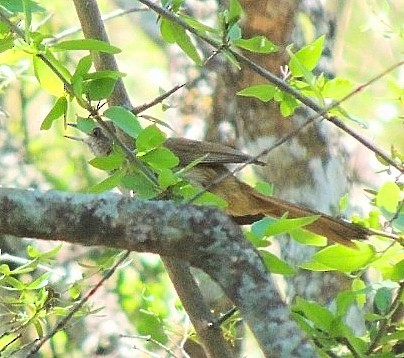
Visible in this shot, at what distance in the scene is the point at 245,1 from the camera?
287 cm

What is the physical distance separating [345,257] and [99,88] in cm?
48

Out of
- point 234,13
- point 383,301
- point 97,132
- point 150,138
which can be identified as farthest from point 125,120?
point 383,301

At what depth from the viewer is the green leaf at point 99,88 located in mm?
1329

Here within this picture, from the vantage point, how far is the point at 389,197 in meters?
1.47

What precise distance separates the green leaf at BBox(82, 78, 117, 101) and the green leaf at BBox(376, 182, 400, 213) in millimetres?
503

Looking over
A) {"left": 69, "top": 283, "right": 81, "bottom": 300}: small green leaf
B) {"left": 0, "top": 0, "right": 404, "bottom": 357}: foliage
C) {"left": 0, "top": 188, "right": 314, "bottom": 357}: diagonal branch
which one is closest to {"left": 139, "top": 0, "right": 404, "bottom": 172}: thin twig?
{"left": 0, "top": 0, "right": 404, "bottom": 357}: foliage

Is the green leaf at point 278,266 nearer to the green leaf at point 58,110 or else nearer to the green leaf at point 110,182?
the green leaf at point 110,182

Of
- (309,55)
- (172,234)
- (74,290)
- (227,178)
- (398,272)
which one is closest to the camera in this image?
(172,234)

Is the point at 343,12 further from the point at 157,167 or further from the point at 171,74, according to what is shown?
the point at 157,167

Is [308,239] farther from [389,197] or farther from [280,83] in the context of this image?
[280,83]

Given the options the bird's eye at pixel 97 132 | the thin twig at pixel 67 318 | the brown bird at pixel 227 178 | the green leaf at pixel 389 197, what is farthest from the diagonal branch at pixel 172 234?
the brown bird at pixel 227 178

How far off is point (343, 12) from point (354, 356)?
2.03 meters

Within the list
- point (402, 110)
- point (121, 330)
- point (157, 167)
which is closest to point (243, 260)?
point (157, 167)

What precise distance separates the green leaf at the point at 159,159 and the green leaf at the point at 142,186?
0.09ft
